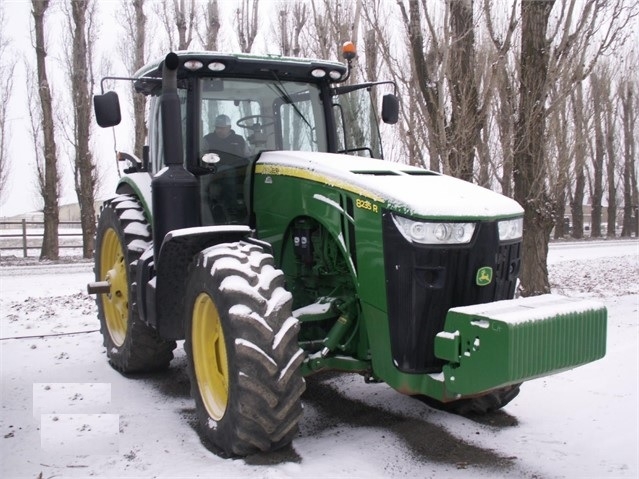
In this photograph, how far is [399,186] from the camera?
13.1 ft

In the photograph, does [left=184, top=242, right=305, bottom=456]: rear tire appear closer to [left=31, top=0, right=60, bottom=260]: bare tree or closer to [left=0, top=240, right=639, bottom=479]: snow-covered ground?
[left=0, top=240, right=639, bottom=479]: snow-covered ground

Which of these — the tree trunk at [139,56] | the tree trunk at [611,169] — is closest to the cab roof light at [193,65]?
the tree trunk at [139,56]

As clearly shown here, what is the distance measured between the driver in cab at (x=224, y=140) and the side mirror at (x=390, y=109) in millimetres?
1269

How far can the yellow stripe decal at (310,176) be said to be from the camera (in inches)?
159

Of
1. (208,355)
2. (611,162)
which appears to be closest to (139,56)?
(208,355)

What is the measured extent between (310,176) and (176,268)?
112cm

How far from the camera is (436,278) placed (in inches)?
150

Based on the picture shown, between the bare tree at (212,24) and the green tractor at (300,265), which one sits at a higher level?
the bare tree at (212,24)

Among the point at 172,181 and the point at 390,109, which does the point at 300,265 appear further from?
the point at 390,109

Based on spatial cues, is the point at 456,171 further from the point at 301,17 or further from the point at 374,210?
the point at 301,17

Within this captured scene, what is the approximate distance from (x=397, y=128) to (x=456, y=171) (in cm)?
258

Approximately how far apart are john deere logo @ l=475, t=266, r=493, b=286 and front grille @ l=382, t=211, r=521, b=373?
22 millimetres

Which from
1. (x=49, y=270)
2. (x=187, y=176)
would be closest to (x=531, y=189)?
(x=187, y=176)

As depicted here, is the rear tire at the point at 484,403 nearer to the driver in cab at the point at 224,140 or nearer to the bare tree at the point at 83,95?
the driver in cab at the point at 224,140
